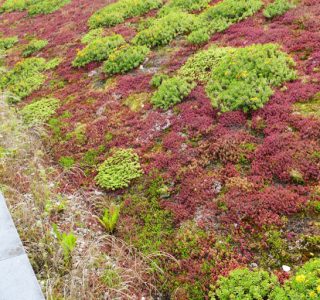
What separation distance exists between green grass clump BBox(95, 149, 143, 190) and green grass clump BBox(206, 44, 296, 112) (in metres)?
2.63

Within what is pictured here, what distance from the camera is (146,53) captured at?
45.3 ft

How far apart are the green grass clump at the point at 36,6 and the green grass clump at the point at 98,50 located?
9807mm

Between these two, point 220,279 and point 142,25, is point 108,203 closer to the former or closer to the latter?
point 220,279

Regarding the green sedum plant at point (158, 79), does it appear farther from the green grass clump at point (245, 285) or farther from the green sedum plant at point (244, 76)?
the green grass clump at point (245, 285)

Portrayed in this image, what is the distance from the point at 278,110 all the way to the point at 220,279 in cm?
470

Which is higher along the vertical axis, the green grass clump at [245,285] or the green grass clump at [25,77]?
the green grass clump at [25,77]

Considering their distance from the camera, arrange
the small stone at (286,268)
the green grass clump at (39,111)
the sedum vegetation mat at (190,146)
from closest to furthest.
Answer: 1. the small stone at (286,268)
2. the sedum vegetation mat at (190,146)
3. the green grass clump at (39,111)

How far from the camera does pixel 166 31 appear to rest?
14406 millimetres

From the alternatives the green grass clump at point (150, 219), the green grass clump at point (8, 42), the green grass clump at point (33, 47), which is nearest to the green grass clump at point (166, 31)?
the green grass clump at point (33, 47)

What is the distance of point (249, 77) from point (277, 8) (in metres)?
5.23

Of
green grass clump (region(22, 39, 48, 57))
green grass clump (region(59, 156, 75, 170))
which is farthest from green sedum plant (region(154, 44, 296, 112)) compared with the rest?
green grass clump (region(22, 39, 48, 57))

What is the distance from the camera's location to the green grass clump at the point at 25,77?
47.6ft

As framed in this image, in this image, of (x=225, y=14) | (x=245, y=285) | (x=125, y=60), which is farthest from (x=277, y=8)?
(x=245, y=285)

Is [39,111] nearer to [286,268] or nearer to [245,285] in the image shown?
[245,285]
